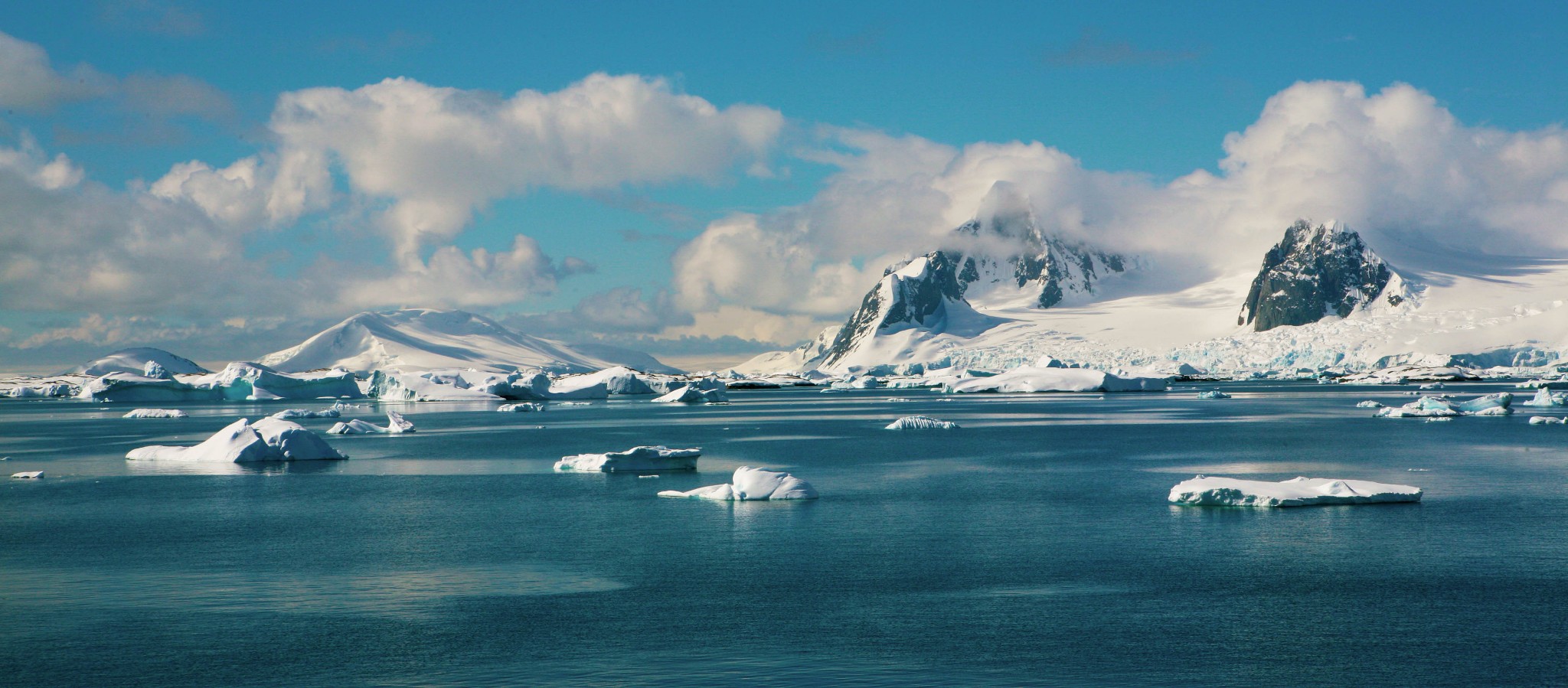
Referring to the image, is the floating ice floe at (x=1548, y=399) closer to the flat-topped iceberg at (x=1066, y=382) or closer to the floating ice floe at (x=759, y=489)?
the floating ice floe at (x=759, y=489)

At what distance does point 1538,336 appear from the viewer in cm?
15450

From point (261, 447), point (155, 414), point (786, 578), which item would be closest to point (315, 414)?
point (155, 414)

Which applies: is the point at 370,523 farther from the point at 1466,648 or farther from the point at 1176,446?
the point at 1176,446

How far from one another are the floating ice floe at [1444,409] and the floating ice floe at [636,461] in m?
44.2

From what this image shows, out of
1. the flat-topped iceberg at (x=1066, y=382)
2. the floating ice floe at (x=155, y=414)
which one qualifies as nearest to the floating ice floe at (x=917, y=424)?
the floating ice floe at (x=155, y=414)

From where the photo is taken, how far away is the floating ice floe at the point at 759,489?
2745 centimetres

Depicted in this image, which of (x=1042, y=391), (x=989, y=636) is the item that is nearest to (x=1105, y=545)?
(x=989, y=636)

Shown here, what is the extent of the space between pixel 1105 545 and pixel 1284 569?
10.6 ft

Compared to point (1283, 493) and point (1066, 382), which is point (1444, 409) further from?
point (1066, 382)

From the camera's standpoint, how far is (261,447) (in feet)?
130

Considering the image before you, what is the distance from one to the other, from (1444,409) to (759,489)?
50069 mm

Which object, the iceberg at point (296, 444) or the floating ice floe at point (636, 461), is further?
the iceberg at point (296, 444)

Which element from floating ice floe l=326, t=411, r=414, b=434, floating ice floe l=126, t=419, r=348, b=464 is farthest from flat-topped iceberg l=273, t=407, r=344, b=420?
floating ice floe l=126, t=419, r=348, b=464

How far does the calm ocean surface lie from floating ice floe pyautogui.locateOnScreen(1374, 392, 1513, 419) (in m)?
27.5
